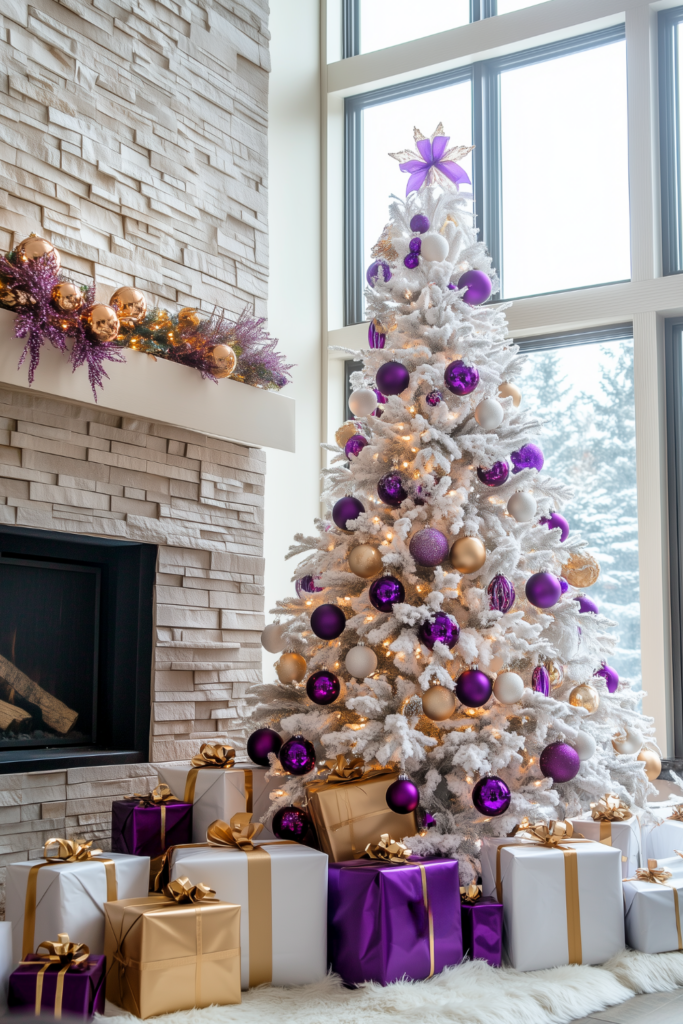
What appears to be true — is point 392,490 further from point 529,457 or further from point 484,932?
point 484,932

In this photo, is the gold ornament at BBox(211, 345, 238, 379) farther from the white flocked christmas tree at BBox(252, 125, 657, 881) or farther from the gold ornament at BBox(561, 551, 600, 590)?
the gold ornament at BBox(561, 551, 600, 590)

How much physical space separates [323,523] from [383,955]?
4.46ft

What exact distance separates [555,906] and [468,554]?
0.85 m

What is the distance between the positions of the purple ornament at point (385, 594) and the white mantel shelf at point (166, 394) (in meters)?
0.97

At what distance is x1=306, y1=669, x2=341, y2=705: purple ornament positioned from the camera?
236cm

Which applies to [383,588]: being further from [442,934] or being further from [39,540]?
[39,540]

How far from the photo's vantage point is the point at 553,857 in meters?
1.94

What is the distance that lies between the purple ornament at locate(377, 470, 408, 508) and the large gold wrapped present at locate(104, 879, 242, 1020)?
1.10 metres

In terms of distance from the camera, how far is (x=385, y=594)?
2248mm

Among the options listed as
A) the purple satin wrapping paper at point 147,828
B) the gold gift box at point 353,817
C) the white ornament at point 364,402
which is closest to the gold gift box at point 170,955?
the gold gift box at point 353,817

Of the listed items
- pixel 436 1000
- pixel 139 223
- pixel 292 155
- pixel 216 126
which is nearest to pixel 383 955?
pixel 436 1000

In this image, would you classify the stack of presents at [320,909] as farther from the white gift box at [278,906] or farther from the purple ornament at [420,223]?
the purple ornament at [420,223]

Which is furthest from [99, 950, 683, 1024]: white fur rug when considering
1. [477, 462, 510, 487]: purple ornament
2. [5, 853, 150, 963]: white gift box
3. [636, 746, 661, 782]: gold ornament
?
[477, 462, 510, 487]: purple ornament

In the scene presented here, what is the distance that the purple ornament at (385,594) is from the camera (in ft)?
7.38
